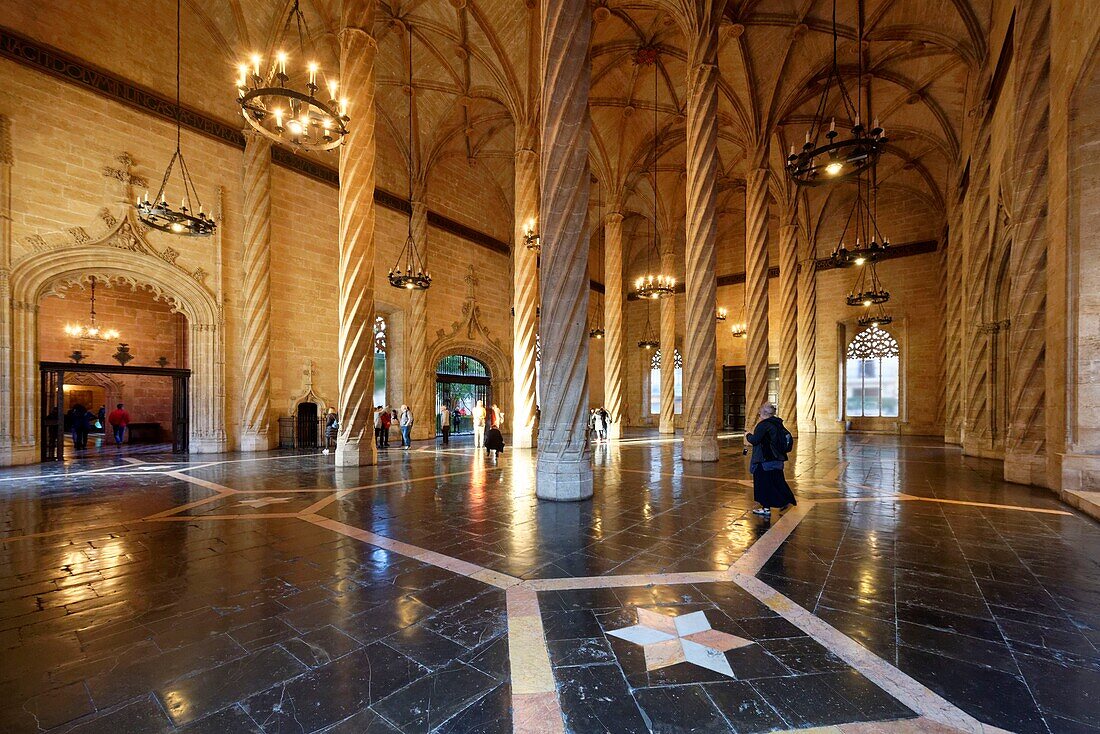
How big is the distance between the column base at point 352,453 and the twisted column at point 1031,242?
12.1 m

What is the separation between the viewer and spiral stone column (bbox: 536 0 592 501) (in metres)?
7.07

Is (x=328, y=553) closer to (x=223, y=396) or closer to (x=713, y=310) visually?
(x=713, y=310)

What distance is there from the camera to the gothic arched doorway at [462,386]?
65.8 ft

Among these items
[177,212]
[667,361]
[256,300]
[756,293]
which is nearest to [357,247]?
[177,212]

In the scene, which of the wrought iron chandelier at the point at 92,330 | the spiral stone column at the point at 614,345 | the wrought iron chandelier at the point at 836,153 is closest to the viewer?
the wrought iron chandelier at the point at 836,153

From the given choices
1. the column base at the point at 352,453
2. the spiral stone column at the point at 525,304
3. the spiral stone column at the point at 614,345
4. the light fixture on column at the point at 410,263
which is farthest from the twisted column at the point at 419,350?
the column base at the point at 352,453

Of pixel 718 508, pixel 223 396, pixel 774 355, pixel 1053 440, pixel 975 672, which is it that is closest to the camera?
pixel 975 672

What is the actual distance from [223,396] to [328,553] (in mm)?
10852

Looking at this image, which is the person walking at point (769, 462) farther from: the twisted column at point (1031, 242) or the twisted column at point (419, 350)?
the twisted column at point (419, 350)

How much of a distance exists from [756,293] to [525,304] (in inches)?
260

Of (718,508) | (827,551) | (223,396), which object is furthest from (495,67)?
(827,551)

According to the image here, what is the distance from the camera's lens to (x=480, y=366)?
2220 cm

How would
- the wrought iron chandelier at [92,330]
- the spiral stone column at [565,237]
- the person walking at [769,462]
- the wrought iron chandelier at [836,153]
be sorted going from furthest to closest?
the wrought iron chandelier at [92,330] → the wrought iron chandelier at [836,153] → the spiral stone column at [565,237] → the person walking at [769,462]

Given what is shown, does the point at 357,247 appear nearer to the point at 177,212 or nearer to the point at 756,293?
the point at 177,212
